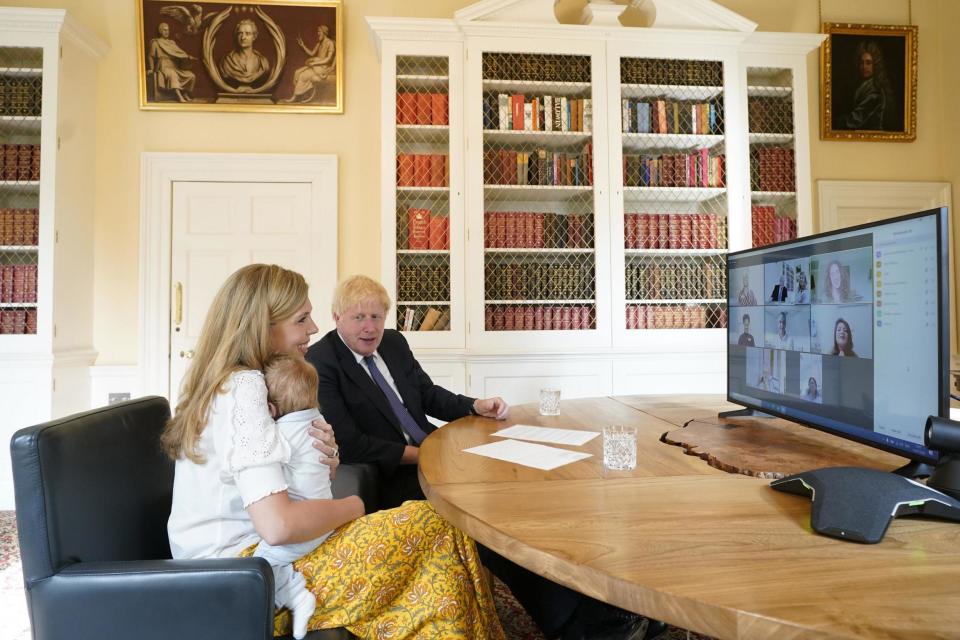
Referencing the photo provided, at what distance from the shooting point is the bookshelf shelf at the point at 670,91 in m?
3.39

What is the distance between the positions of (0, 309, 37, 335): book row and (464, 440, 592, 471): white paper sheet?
318 cm

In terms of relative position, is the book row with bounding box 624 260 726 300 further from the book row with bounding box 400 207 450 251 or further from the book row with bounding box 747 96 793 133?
the book row with bounding box 400 207 450 251

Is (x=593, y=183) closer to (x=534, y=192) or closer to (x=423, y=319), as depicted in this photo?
(x=534, y=192)

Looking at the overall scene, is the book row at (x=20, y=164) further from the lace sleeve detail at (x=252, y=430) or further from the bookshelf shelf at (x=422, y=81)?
the lace sleeve detail at (x=252, y=430)

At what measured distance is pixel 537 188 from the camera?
11.0 feet

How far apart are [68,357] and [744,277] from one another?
3.59m

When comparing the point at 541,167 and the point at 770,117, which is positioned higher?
the point at 770,117

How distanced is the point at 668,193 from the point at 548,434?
249 centimetres

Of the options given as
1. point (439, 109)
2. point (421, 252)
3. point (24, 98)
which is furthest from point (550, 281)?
point (24, 98)

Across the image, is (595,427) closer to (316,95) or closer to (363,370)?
(363,370)

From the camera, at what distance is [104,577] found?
0.92 meters

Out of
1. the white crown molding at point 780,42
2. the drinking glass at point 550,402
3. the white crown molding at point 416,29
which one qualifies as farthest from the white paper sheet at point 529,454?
the white crown molding at point 780,42

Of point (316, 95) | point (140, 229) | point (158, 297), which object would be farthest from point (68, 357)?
point (316, 95)

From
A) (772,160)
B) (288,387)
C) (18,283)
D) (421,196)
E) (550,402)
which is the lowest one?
(550,402)
